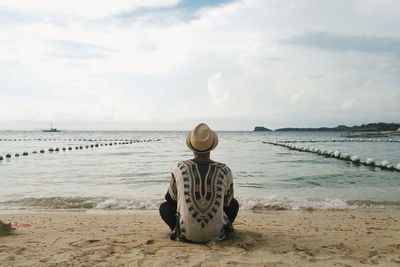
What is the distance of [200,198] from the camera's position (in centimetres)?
398

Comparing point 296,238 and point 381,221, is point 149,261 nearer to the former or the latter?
point 296,238

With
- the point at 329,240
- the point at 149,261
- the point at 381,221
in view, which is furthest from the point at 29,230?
the point at 381,221

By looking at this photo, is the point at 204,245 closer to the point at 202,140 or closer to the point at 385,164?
the point at 202,140

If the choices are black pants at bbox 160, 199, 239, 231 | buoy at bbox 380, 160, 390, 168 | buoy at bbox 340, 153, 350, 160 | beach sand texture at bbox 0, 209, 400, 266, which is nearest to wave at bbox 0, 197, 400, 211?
beach sand texture at bbox 0, 209, 400, 266

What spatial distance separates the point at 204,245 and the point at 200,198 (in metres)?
0.59

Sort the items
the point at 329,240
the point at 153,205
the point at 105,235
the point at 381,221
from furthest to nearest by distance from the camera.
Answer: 1. the point at 153,205
2. the point at 381,221
3. the point at 105,235
4. the point at 329,240

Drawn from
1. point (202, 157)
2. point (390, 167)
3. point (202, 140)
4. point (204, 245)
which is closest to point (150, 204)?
point (204, 245)

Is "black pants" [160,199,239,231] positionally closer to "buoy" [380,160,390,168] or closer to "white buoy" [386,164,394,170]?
"white buoy" [386,164,394,170]

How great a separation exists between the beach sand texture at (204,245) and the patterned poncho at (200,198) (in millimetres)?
183

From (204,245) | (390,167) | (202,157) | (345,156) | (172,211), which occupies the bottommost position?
(390,167)

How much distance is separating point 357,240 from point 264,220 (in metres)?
1.94

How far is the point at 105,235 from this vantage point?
5.01 m

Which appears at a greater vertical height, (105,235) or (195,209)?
(195,209)

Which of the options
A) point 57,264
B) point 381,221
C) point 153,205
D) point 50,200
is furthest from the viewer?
point 50,200
